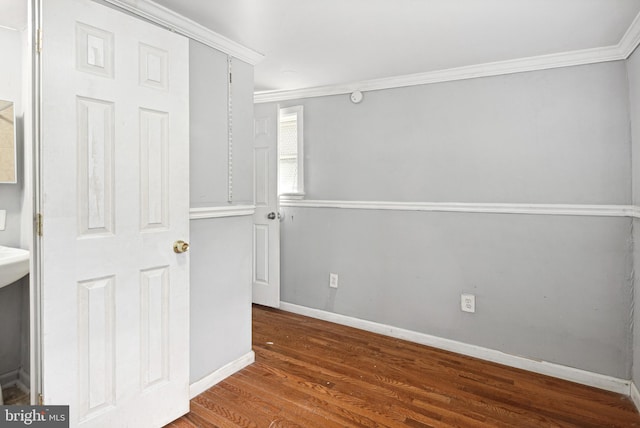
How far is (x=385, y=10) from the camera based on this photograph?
6.25 ft

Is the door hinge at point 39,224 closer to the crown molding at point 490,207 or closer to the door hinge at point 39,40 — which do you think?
the door hinge at point 39,40

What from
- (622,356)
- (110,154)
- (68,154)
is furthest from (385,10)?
(622,356)

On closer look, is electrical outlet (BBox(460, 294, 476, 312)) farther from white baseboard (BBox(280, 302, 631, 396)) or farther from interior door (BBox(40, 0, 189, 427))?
interior door (BBox(40, 0, 189, 427))

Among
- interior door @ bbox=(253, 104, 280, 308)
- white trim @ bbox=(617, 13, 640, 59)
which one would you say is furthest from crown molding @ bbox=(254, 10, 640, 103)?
interior door @ bbox=(253, 104, 280, 308)

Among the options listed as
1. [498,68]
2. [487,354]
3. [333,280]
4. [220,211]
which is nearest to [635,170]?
[498,68]

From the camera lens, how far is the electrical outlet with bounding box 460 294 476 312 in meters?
2.78

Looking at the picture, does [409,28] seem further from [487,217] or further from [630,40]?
[487,217]

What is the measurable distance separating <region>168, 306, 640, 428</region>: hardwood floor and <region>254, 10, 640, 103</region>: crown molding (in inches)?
83.1

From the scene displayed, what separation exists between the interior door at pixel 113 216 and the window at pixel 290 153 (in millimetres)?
1641

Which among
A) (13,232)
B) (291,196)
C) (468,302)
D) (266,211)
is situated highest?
(291,196)

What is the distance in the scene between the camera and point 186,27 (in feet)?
6.67

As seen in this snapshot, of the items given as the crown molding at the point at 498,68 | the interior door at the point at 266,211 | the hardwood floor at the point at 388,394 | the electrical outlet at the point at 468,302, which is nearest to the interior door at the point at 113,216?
the hardwood floor at the point at 388,394

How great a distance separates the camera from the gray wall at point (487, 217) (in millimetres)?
2363

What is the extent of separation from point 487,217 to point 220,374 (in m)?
2.17
